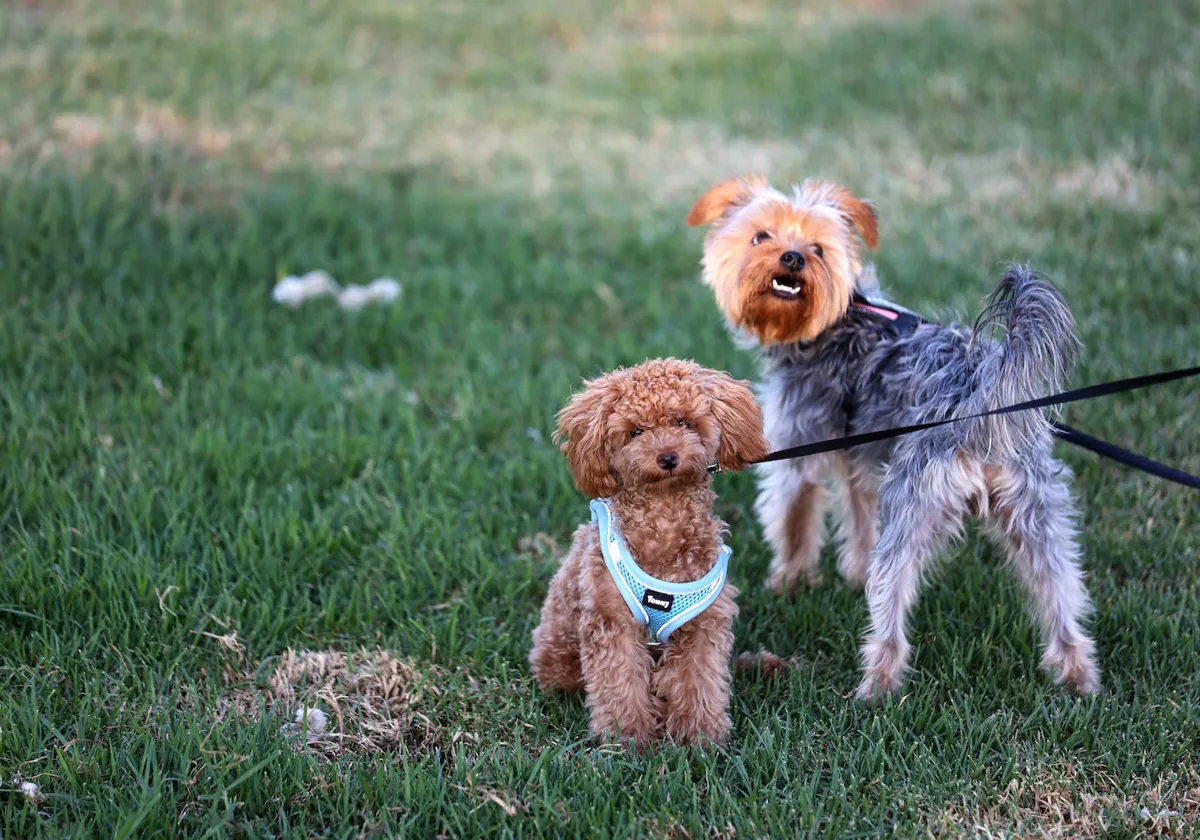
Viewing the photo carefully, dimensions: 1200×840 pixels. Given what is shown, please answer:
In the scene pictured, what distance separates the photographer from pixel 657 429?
3.83 metres

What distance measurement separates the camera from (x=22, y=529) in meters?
5.26

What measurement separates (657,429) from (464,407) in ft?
9.96

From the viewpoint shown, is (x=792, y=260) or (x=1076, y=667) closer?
(x=1076, y=667)

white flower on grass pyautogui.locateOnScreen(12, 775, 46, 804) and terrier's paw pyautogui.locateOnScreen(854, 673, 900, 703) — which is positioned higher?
terrier's paw pyautogui.locateOnScreen(854, 673, 900, 703)

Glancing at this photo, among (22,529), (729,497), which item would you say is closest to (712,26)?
(729,497)

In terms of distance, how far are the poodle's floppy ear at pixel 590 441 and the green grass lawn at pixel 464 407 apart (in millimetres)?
985

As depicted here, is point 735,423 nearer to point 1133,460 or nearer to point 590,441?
point 590,441

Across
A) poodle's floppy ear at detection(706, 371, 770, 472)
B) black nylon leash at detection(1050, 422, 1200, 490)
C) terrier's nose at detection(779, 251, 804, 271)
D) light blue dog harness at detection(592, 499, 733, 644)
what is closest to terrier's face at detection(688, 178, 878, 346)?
terrier's nose at detection(779, 251, 804, 271)

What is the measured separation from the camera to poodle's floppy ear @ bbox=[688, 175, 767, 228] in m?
5.22

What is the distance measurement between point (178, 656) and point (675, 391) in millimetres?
2332

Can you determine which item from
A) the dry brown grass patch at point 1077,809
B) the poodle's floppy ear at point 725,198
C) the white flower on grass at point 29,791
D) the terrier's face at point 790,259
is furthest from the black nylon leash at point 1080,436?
the white flower on grass at point 29,791

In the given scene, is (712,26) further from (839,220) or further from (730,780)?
(730,780)

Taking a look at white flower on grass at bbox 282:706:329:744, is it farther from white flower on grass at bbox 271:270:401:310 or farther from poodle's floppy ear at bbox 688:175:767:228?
white flower on grass at bbox 271:270:401:310

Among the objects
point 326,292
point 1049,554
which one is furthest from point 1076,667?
point 326,292
